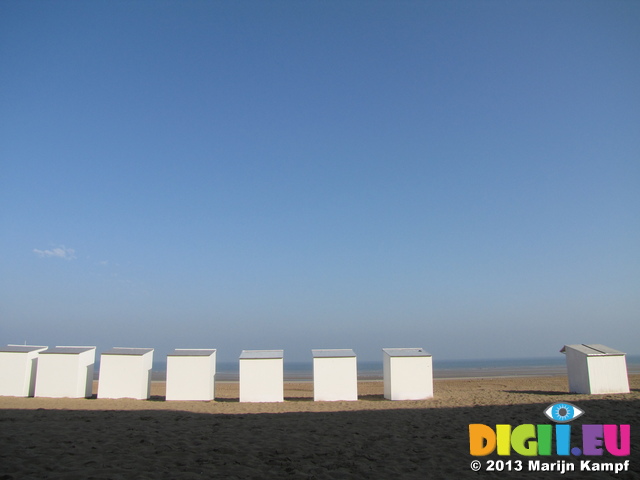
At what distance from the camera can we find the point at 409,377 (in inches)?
711

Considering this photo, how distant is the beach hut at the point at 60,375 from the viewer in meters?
17.8

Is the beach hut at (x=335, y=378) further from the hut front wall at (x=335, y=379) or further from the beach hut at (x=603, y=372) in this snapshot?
the beach hut at (x=603, y=372)

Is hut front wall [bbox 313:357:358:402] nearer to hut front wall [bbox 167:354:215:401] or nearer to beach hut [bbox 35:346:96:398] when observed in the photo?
hut front wall [bbox 167:354:215:401]

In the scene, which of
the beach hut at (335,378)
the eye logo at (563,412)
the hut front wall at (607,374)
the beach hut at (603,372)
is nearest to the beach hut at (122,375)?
the beach hut at (335,378)

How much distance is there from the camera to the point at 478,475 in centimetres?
698

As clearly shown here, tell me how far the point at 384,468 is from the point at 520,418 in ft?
20.0

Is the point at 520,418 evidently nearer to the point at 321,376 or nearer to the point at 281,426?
the point at 281,426

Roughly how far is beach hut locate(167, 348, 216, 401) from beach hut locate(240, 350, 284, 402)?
1.45m

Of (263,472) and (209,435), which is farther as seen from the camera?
(209,435)

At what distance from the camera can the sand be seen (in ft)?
22.3

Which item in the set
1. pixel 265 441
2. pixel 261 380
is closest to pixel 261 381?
pixel 261 380

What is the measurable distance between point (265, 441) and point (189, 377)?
9737mm

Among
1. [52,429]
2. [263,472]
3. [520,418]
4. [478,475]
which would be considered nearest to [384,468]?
[478,475]

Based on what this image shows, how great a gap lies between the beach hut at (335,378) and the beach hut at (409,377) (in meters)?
1.50
